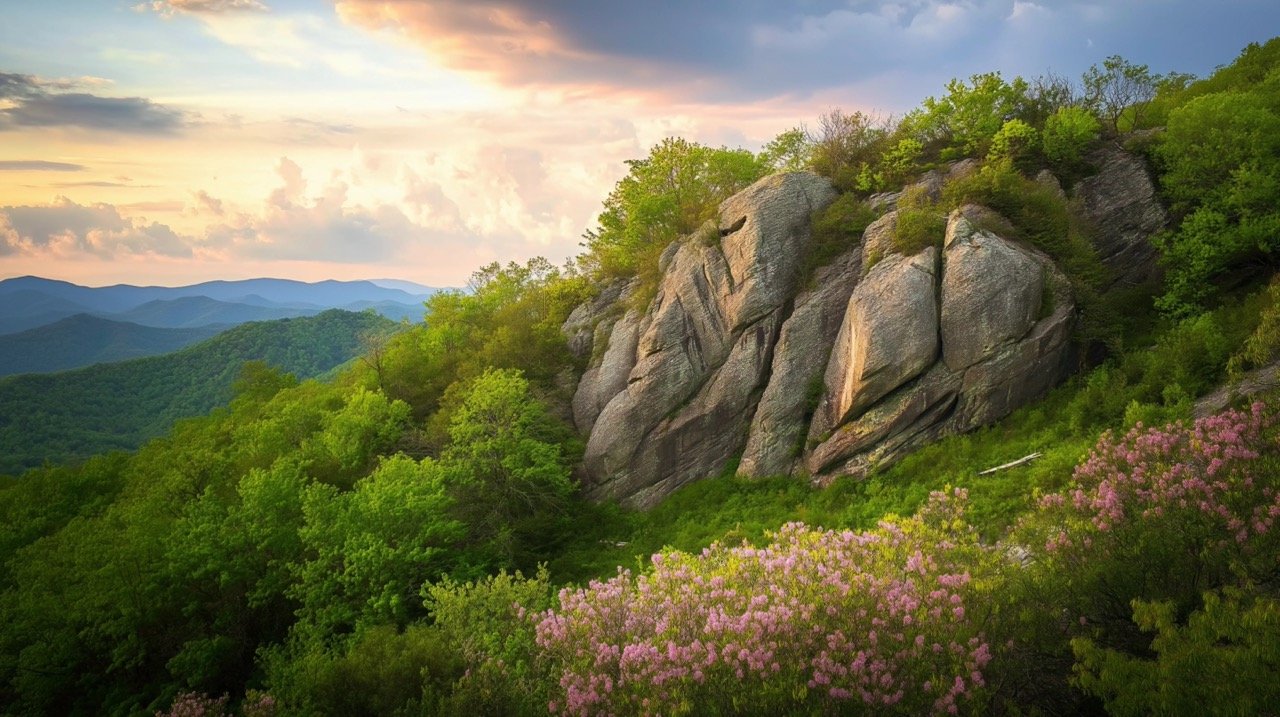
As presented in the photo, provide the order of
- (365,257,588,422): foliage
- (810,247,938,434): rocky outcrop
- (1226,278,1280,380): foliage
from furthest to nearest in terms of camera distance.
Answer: (365,257,588,422): foliage
(810,247,938,434): rocky outcrop
(1226,278,1280,380): foliage

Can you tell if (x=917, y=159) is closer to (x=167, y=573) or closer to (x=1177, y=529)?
(x=1177, y=529)

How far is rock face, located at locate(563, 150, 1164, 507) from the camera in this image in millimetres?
24156

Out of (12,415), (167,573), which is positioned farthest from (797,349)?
(12,415)

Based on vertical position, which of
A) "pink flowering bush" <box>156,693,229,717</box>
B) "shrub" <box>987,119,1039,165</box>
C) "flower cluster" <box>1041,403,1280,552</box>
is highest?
"shrub" <box>987,119,1039,165</box>

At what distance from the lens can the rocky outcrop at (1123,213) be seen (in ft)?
90.8

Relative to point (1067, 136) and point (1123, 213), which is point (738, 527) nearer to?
point (1123, 213)

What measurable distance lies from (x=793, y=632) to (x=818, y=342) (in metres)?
20.8

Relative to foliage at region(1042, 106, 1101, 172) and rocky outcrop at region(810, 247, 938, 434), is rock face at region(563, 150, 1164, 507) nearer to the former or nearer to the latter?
rocky outcrop at region(810, 247, 938, 434)

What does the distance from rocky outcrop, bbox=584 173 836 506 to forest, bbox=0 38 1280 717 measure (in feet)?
5.41

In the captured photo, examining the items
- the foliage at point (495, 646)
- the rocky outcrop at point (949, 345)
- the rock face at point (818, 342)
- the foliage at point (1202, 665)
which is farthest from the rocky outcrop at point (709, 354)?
the foliage at point (1202, 665)

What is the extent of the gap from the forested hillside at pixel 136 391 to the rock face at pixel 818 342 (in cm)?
9051

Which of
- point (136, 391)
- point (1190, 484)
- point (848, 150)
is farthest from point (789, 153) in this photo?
point (136, 391)

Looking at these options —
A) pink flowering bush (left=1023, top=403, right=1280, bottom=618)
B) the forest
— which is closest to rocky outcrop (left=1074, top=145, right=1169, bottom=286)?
the forest

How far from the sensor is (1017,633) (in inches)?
389
